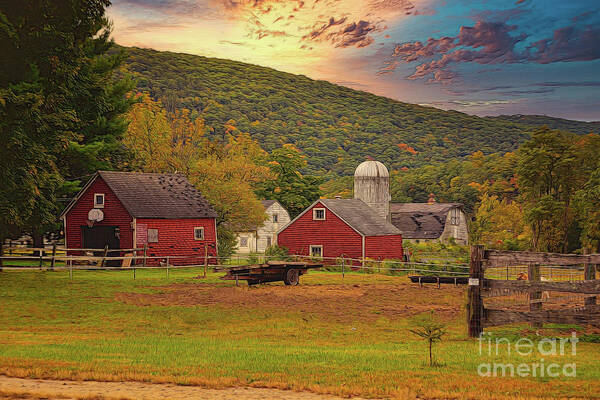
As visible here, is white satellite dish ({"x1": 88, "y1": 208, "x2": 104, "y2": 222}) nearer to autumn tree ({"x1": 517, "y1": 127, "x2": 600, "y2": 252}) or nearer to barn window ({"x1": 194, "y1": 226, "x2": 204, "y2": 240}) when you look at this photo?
barn window ({"x1": 194, "y1": 226, "x2": 204, "y2": 240})

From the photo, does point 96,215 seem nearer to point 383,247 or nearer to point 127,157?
point 127,157

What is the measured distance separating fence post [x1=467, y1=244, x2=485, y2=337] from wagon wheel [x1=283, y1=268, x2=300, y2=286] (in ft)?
72.7

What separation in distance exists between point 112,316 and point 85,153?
94.0 feet

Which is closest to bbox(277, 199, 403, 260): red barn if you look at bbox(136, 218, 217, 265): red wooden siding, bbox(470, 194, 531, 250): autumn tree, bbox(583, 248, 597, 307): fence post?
bbox(136, 218, 217, 265): red wooden siding

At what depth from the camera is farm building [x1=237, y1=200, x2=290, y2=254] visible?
99625 millimetres

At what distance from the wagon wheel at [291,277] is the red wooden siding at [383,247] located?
982 inches

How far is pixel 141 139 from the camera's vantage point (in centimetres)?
7194

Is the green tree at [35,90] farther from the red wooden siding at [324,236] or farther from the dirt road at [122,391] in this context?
the red wooden siding at [324,236]

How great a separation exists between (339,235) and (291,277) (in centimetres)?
2566

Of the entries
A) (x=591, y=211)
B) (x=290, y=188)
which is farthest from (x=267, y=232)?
(x=591, y=211)

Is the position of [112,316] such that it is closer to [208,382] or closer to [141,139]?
[208,382]

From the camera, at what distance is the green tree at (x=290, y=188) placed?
4023 inches

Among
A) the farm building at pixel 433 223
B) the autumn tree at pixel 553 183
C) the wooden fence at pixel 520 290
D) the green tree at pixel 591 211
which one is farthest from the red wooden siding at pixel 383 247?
the farm building at pixel 433 223

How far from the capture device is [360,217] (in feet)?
225
